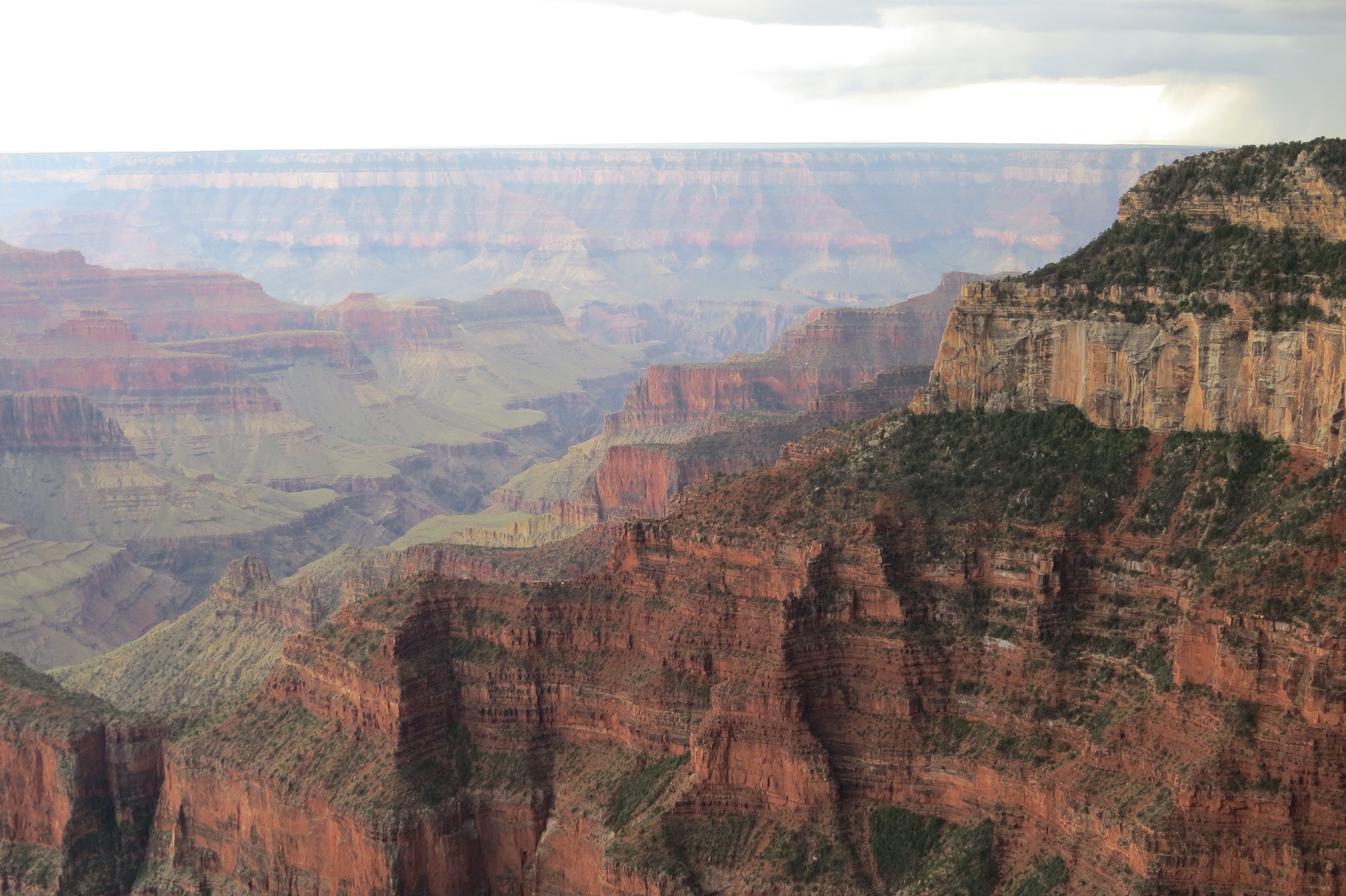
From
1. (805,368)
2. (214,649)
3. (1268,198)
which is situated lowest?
(214,649)

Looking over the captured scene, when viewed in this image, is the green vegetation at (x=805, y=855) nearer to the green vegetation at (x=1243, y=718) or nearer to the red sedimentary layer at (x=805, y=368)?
the green vegetation at (x=1243, y=718)

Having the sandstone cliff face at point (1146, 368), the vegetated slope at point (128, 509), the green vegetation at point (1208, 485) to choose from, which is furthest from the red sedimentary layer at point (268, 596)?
the green vegetation at point (1208, 485)

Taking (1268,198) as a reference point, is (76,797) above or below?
below

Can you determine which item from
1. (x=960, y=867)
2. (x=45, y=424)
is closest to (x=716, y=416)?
(x=45, y=424)

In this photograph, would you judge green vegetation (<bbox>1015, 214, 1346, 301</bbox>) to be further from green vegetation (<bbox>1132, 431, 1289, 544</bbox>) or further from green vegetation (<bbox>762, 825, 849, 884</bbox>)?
green vegetation (<bbox>762, 825, 849, 884</bbox>)

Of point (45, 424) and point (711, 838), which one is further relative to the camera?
point (45, 424)

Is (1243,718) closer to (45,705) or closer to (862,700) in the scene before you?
(862,700)

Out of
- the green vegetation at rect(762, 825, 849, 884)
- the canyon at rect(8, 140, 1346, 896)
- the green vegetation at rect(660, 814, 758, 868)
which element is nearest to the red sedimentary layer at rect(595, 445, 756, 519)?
the canyon at rect(8, 140, 1346, 896)
